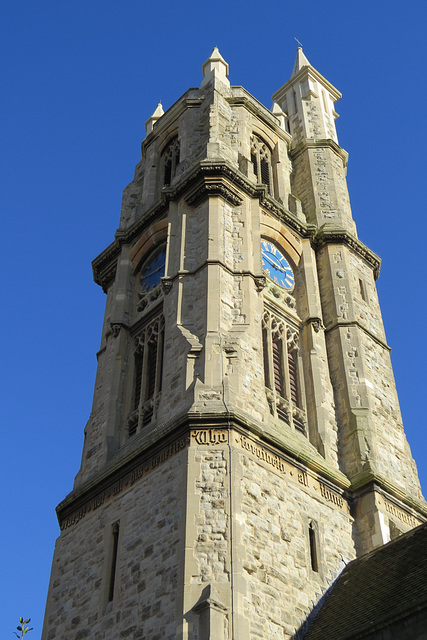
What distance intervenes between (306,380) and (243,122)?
9692 mm

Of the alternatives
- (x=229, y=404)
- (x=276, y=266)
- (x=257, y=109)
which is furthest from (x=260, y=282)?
(x=257, y=109)

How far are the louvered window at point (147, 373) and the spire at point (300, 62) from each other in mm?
16406

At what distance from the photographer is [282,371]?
71.7 feet

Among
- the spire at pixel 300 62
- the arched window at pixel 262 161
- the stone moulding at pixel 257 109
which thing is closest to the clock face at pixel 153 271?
the arched window at pixel 262 161

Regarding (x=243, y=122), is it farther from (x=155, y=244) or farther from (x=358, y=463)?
(x=358, y=463)

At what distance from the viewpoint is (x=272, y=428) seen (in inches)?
735

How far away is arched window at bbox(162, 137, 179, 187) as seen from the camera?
28781mm

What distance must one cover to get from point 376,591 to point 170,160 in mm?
17717

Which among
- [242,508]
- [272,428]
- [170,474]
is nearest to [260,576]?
[242,508]

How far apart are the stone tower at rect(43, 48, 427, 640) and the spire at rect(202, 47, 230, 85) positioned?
7 cm

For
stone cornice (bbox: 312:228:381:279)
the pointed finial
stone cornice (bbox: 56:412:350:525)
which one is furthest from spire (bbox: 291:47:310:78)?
stone cornice (bbox: 56:412:350:525)

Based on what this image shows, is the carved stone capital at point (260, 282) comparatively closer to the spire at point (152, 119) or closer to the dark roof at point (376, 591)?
the dark roof at point (376, 591)

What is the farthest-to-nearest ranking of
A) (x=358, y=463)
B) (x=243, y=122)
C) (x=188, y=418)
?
(x=243, y=122) < (x=358, y=463) < (x=188, y=418)

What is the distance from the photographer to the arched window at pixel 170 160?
28.8 meters
